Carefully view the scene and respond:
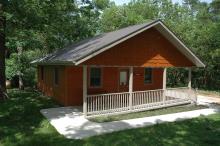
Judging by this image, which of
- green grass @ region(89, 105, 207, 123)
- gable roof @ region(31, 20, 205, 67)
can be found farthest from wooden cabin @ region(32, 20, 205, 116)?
green grass @ region(89, 105, 207, 123)

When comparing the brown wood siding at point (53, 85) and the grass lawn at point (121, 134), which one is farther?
the brown wood siding at point (53, 85)

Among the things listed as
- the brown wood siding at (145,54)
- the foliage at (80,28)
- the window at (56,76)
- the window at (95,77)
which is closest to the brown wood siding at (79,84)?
the window at (95,77)

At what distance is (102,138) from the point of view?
915 centimetres

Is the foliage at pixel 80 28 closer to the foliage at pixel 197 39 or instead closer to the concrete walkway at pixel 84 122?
the foliage at pixel 197 39

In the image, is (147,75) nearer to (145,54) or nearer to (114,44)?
(145,54)

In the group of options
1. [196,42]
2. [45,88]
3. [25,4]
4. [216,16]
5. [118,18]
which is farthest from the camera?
[216,16]

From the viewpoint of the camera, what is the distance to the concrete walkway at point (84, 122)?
9.99m

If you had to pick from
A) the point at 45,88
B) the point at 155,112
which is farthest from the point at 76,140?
the point at 45,88

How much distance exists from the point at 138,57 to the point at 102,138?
640 cm

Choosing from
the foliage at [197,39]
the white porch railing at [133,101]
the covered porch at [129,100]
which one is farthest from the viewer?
the foliage at [197,39]

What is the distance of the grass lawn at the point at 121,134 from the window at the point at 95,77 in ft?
13.7

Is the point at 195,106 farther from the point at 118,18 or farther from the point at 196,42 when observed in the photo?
the point at 118,18

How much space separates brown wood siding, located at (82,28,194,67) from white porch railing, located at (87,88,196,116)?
5.55 feet

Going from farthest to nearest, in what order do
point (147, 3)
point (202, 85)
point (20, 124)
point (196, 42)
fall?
point (147, 3) → point (202, 85) → point (196, 42) → point (20, 124)
